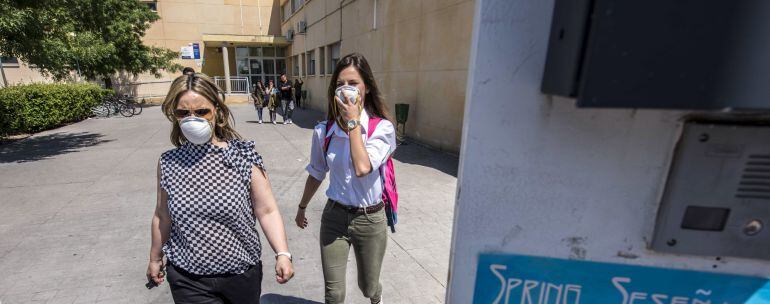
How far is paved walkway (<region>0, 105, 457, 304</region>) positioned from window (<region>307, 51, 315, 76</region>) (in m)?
11.0

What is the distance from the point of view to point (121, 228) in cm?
393

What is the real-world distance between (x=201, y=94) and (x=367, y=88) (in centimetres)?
83

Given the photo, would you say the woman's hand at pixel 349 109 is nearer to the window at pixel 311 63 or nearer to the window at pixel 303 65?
the window at pixel 311 63

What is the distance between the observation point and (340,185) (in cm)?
200

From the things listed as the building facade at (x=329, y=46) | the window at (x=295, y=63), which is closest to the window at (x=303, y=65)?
the building facade at (x=329, y=46)

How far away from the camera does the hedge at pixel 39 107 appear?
29.4 feet

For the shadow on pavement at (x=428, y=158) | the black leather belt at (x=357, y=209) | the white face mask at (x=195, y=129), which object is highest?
the white face mask at (x=195, y=129)

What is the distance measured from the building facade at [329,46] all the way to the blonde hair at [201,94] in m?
5.38

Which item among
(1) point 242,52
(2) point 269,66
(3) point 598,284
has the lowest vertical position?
(3) point 598,284

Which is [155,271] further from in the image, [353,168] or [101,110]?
[101,110]

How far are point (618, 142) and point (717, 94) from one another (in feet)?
0.76

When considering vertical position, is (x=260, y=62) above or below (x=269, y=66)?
above

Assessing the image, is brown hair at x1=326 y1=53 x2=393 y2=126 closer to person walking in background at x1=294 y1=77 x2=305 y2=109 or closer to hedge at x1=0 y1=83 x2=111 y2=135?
hedge at x1=0 y1=83 x2=111 y2=135

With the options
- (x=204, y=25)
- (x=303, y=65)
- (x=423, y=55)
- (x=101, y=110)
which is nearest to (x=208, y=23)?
(x=204, y=25)
